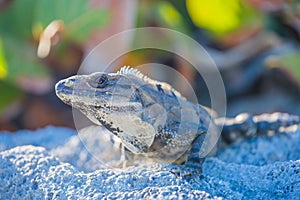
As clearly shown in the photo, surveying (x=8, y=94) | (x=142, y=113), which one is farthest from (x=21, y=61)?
(x=142, y=113)

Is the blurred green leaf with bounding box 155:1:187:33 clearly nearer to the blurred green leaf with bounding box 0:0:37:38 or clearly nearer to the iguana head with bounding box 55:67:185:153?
the blurred green leaf with bounding box 0:0:37:38

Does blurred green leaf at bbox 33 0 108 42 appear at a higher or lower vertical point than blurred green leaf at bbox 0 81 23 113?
higher

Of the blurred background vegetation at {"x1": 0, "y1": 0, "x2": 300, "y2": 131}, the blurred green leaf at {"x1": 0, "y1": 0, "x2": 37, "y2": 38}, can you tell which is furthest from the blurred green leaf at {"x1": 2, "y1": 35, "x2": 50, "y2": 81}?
the blurred green leaf at {"x1": 0, "y1": 0, "x2": 37, "y2": 38}

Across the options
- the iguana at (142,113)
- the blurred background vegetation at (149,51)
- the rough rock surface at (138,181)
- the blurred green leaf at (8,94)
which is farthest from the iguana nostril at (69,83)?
the blurred green leaf at (8,94)

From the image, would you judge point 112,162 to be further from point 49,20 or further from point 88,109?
point 49,20

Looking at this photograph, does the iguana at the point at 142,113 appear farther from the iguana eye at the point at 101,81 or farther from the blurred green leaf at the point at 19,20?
the blurred green leaf at the point at 19,20

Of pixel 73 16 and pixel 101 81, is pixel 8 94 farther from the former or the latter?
pixel 101 81
